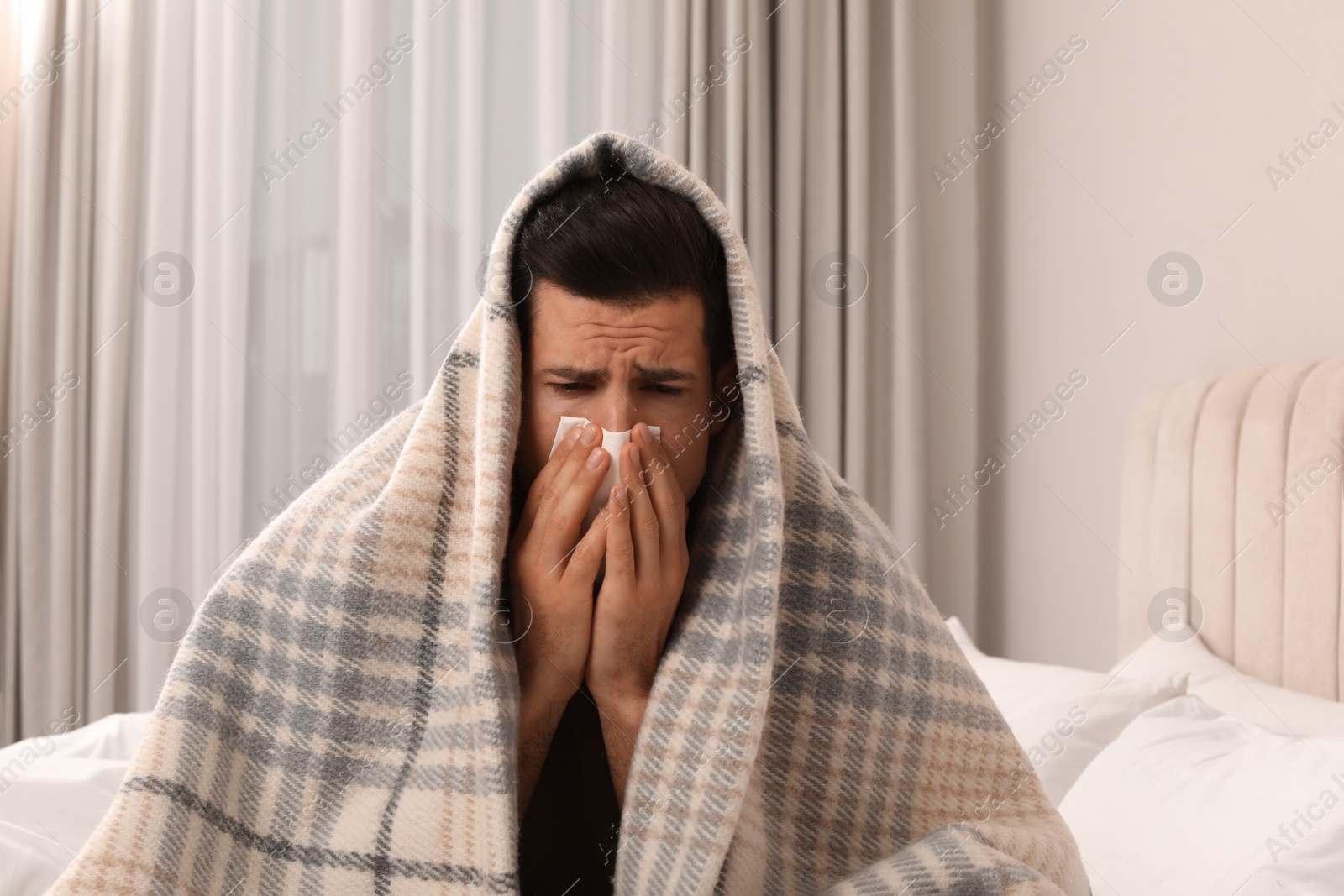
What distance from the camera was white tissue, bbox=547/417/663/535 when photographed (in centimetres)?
92

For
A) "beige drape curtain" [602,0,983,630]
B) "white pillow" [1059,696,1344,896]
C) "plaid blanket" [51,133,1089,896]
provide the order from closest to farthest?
"plaid blanket" [51,133,1089,896] < "white pillow" [1059,696,1344,896] < "beige drape curtain" [602,0,983,630]

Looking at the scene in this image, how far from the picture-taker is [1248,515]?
163cm

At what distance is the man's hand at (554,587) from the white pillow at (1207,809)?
0.71 meters

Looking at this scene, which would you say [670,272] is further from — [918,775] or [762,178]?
[762,178]

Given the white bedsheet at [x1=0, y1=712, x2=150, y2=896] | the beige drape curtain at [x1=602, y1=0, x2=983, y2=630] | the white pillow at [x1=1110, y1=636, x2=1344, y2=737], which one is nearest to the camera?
the white bedsheet at [x1=0, y1=712, x2=150, y2=896]

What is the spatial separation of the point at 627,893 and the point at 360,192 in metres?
2.04

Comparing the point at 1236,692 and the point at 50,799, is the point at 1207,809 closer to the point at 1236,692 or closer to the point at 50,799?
the point at 1236,692

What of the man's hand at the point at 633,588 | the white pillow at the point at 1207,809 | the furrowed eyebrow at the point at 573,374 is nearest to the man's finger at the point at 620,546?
the man's hand at the point at 633,588

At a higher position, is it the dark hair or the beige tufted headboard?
the dark hair

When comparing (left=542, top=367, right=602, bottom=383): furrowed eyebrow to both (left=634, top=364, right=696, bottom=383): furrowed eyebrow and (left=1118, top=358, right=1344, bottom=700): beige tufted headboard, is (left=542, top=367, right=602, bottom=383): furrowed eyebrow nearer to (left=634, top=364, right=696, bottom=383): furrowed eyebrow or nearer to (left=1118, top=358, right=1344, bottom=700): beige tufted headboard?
(left=634, top=364, right=696, bottom=383): furrowed eyebrow

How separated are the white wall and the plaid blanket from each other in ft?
3.51

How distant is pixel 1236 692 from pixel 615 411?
3.68 feet

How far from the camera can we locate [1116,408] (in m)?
2.12

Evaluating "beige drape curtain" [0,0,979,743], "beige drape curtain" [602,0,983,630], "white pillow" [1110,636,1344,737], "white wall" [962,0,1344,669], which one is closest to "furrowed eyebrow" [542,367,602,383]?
"white pillow" [1110,636,1344,737]
